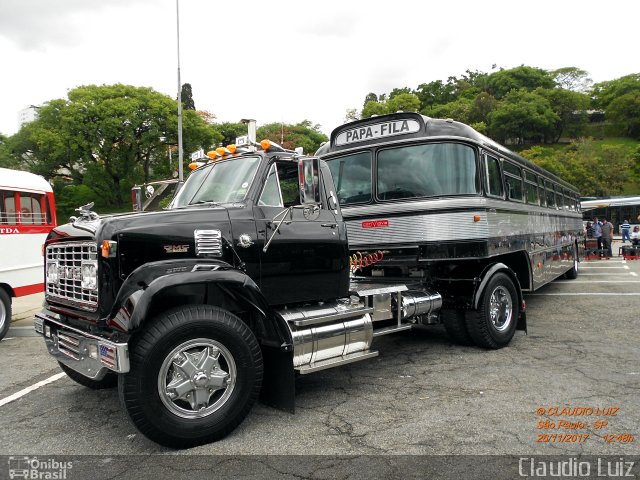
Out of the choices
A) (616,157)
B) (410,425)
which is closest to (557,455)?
(410,425)

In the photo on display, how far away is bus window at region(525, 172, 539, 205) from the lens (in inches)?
368

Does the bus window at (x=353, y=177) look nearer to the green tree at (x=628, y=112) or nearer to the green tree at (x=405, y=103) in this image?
the green tree at (x=405, y=103)

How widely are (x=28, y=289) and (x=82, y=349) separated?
5.93 metres

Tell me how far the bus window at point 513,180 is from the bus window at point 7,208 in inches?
329

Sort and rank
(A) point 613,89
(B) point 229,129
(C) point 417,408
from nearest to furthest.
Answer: (C) point 417,408
(B) point 229,129
(A) point 613,89

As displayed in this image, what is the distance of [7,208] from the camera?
8.95m

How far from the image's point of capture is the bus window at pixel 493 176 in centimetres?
692

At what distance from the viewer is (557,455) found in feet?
11.9

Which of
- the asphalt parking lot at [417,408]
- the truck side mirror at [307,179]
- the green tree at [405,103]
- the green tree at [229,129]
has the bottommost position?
the asphalt parking lot at [417,408]

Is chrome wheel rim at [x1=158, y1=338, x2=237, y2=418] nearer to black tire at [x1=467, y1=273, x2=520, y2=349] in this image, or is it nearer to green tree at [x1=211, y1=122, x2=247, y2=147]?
black tire at [x1=467, y1=273, x2=520, y2=349]

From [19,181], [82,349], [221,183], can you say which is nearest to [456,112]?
[19,181]

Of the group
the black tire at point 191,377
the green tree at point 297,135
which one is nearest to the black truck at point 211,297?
the black tire at point 191,377

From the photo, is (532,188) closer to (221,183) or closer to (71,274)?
(221,183)

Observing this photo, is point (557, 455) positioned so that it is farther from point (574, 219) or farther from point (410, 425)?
point (574, 219)
